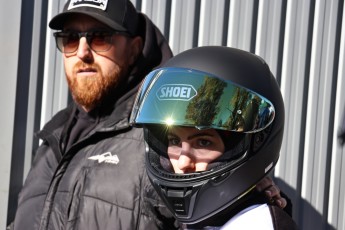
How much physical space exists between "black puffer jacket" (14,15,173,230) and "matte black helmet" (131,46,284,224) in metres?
0.46

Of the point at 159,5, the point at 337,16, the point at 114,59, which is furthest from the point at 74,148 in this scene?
the point at 337,16

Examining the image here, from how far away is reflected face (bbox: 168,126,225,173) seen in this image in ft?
7.17

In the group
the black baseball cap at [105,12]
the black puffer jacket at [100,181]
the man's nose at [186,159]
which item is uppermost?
the black baseball cap at [105,12]

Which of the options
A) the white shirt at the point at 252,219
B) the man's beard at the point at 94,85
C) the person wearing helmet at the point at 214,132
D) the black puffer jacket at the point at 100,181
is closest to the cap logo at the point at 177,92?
the person wearing helmet at the point at 214,132

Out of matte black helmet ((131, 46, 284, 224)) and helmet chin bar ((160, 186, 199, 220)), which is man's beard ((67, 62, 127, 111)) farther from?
helmet chin bar ((160, 186, 199, 220))

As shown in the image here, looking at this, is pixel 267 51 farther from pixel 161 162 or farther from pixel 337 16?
pixel 161 162

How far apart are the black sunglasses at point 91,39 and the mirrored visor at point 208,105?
94 centimetres

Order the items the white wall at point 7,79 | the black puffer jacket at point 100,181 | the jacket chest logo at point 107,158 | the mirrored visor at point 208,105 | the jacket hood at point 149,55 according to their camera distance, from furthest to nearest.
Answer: the white wall at point 7,79, the jacket hood at point 149,55, the jacket chest logo at point 107,158, the black puffer jacket at point 100,181, the mirrored visor at point 208,105

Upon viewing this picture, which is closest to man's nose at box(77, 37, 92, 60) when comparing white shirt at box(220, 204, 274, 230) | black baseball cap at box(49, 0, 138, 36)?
black baseball cap at box(49, 0, 138, 36)

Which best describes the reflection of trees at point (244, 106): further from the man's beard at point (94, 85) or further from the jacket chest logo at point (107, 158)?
the man's beard at point (94, 85)

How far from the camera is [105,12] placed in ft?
10.3

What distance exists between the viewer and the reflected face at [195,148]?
7.17 ft

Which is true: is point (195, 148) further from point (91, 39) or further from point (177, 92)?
point (91, 39)

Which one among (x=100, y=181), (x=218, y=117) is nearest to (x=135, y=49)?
(x=100, y=181)
